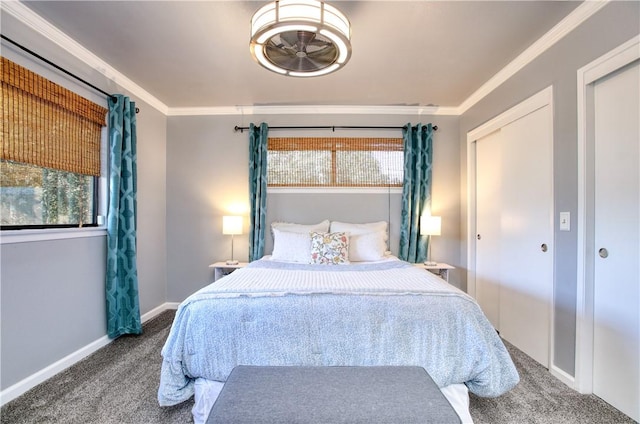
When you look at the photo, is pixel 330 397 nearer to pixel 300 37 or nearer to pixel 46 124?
pixel 300 37

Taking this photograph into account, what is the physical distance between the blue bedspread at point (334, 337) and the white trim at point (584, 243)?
70 cm

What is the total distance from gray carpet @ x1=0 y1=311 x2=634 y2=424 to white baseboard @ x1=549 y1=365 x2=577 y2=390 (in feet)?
0.13

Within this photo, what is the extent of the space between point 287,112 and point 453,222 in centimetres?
248

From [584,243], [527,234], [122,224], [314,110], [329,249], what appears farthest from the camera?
[314,110]

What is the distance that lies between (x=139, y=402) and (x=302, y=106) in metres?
3.12

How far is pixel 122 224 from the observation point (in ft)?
8.33

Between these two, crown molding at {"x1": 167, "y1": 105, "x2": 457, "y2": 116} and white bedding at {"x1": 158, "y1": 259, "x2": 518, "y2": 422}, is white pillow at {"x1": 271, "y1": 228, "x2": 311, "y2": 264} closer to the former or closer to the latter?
white bedding at {"x1": 158, "y1": 259, "x2": 518, "y2": 422}

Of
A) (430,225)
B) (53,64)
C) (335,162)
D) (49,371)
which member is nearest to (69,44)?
(53,64)

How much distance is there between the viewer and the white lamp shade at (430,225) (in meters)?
3.04

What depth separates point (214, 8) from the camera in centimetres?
178

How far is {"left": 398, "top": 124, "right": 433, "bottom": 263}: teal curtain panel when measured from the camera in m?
3.23

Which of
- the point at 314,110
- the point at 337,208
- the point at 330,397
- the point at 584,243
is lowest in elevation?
the point at 330,397

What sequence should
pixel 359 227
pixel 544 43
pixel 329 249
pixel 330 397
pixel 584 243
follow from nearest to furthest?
pixel 330 397 < pixel 584 243 < pixel 544 43 < pixel 329 249 < pixel 359 227

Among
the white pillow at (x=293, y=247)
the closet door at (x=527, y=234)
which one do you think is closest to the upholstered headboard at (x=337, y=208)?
the white pillow at (x=293, y=247)
